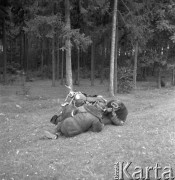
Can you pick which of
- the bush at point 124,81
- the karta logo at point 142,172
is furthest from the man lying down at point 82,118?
the bush at point 124,81

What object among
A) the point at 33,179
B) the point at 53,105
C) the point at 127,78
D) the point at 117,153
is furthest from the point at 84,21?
the point at 33,179

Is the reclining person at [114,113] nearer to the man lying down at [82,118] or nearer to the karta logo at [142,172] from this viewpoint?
the man lying down at [82,118]

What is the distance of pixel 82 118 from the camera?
Result: 21.0ft

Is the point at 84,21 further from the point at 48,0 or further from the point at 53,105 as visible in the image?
the point at 53,105

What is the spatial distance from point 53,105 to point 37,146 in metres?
6.30

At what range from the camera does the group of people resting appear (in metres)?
6.38

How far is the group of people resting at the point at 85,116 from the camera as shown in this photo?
251 inches

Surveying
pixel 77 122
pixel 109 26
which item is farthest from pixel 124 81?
pixel 77 122

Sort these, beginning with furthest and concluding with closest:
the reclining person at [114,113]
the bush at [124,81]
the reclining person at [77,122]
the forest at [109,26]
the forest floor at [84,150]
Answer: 1. the bush at [124,81]
2. the forest at [109,26]
3. the reclining person at [114,113]
4. the reclining person at [77,122]
5. the forest floor at [84,150]

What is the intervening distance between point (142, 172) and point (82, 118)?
2377 millimetres

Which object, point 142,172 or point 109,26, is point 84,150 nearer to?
point 142,172

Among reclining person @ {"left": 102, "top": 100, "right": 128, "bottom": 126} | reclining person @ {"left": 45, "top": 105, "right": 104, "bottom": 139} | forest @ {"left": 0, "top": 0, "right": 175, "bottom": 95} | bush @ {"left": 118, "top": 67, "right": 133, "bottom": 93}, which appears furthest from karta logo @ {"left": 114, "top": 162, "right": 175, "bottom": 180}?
bush @ {"left": 118, "top": 67, "right": 133, "bottom": 93}

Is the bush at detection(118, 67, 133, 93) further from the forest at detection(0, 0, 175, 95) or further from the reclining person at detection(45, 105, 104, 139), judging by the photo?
the reclining person at detection(45, 105, 104, 139)

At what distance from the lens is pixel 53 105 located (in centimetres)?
1216
